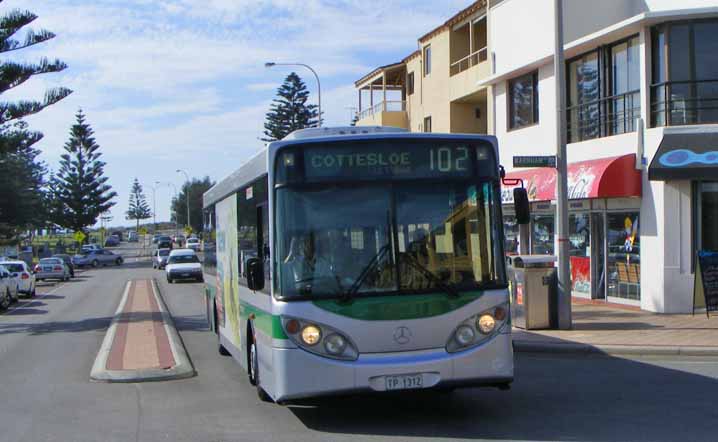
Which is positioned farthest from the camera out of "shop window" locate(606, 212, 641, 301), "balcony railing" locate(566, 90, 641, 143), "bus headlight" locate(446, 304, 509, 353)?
"balcony railing" locate(566, 90, 641, 143)

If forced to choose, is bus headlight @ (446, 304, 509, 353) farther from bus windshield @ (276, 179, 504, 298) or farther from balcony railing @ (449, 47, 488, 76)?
balcony railing @ (449, 47, 488, 76)

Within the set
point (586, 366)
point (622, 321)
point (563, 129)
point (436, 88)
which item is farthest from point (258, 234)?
point (436, 88)

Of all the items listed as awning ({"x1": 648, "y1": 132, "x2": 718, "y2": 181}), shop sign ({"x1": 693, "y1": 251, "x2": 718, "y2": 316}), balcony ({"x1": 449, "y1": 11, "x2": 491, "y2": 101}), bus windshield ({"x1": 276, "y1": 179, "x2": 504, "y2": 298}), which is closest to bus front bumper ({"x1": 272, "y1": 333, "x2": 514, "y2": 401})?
bus windshield ({"x1": 276, "y1": 179, "x2": 504, "y2": 298})

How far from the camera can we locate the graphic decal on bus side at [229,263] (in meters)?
11.7

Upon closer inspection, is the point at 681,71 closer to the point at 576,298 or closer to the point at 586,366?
the point at 576,298

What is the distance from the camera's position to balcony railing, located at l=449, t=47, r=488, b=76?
32.8 m

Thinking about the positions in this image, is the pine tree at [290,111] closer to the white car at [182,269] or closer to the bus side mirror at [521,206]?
the white car at [182,269]

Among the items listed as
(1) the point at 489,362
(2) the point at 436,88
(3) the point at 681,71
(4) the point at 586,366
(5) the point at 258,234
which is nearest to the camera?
(1) the point at 489,362

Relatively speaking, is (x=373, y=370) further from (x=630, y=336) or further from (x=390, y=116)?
(x=390, y=116)

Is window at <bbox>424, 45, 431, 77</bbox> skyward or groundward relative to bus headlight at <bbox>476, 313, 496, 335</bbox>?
skyward

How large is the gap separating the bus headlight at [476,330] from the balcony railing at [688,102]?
12.2 m

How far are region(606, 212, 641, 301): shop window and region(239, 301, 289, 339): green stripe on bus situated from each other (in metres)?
11.9

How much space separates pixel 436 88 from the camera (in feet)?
120

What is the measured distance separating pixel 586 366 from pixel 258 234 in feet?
18.4
